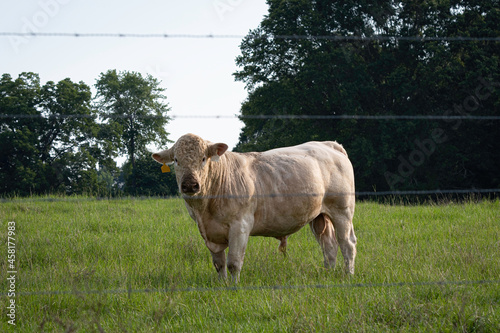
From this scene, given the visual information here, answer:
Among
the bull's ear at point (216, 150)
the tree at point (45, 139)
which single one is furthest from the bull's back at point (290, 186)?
the tree at point (45, 139)

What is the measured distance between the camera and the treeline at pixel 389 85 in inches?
871

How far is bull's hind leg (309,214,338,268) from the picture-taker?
20.5ft

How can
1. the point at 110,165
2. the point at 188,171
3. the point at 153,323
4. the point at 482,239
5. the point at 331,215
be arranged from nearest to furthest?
the point at 153,323 → the point at 188,171 → the point at 331,215 → the point at 482,239 → the point at 110,165

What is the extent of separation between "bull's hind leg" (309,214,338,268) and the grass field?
20 cm

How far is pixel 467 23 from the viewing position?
22.7 metres

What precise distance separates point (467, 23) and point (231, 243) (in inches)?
860

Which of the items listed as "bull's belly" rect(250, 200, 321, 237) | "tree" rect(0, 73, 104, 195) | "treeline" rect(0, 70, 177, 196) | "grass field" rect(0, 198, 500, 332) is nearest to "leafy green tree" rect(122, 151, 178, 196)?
"treeline" rect(0, 70, 177, 196)

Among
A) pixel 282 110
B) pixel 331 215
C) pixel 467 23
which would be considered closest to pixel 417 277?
pixel 331 215

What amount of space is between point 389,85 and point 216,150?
19.8m

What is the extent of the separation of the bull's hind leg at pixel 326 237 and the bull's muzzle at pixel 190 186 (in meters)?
2.28

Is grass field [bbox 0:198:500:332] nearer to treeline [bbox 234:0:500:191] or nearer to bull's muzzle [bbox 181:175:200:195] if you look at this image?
bull's muzzle [bbox 181:175:200:195]

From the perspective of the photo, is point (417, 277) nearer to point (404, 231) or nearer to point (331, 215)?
point (331, 215)

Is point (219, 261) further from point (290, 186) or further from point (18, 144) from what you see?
point (18, 144)

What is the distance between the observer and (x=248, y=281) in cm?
523
